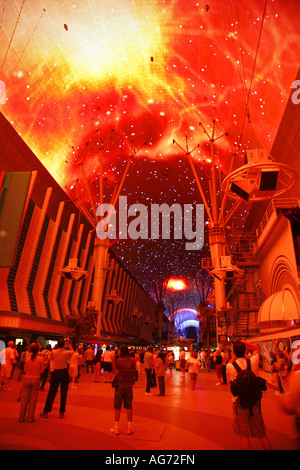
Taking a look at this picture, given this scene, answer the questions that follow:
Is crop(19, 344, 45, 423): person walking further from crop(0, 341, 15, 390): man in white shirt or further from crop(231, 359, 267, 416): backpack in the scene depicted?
crop(0, 341, 15, 390): man in white shirt

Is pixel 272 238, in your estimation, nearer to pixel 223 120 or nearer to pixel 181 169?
pixel 223 120

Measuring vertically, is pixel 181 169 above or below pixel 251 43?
above

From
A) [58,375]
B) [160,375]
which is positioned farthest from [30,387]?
[160,375]

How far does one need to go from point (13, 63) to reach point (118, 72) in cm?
953

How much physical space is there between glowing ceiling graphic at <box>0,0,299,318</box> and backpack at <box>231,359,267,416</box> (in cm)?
1534

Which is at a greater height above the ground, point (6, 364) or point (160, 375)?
point (6, 364)

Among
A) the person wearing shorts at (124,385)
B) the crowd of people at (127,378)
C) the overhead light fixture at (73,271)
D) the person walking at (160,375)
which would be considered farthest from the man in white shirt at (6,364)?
the overhead light fixture at (73,271)

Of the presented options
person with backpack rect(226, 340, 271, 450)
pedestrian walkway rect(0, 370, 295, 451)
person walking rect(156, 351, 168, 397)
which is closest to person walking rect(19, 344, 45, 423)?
pedestrian walkway rect(0, 370, 295, 451)

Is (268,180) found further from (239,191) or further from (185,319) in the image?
(185,319)

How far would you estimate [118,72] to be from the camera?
26.8 m

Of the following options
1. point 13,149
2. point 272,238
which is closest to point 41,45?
point 13,149

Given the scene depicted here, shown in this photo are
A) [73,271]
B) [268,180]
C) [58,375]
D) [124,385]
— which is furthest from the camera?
[73,271]

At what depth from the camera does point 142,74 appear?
27.4 metres

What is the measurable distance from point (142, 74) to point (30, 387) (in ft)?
88.4
